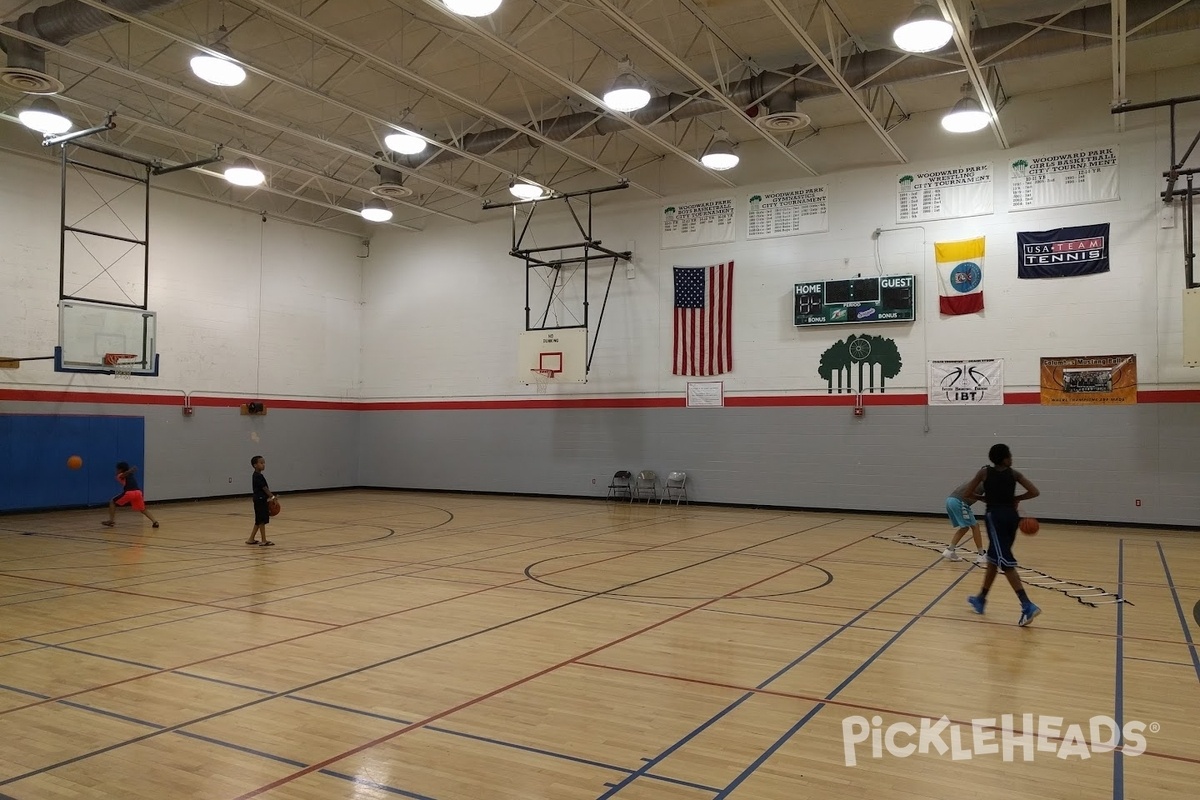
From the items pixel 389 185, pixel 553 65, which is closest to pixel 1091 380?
pixel 553 65

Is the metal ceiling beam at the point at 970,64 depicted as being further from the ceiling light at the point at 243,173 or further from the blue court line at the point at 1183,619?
the ceiling light at the point at 243,173

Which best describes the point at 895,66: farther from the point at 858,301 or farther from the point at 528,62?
the point at 528,62

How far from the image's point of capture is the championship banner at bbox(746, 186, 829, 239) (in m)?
17.5

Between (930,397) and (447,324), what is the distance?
1197cm

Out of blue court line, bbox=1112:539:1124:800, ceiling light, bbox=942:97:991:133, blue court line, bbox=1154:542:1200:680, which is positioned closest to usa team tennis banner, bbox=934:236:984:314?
ceiling light, bbox=942:97:991:133

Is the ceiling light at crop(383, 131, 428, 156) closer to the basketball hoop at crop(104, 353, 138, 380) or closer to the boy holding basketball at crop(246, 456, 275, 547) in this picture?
the boy holding basketball at crop(246, 456, 275, 547)

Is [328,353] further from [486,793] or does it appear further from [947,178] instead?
[486,793]

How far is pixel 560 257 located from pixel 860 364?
24.9ft

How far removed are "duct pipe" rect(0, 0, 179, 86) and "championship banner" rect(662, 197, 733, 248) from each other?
11.3 meters

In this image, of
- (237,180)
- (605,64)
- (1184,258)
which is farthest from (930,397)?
(237,180)

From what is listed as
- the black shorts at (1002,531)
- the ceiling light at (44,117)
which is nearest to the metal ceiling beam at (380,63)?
the ceiling light at (44,117)

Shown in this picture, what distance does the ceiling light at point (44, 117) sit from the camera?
42.8 ft

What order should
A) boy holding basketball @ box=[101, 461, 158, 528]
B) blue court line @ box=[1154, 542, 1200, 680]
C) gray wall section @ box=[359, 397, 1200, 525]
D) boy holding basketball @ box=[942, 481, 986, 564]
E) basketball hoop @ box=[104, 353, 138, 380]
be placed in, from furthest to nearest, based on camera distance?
basketball hoop @ box=[104, 353, 138, 380]
gray wall section @ box=[359, 397, 1200, 525]
boy holding basketball @ box=[101, 461, 158, 528]
boy holding basketball @ box=[942, 481, 986, 564]
blue court line @ box=[1154, 542, 1200, 680]

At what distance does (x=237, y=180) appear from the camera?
15.9 m
